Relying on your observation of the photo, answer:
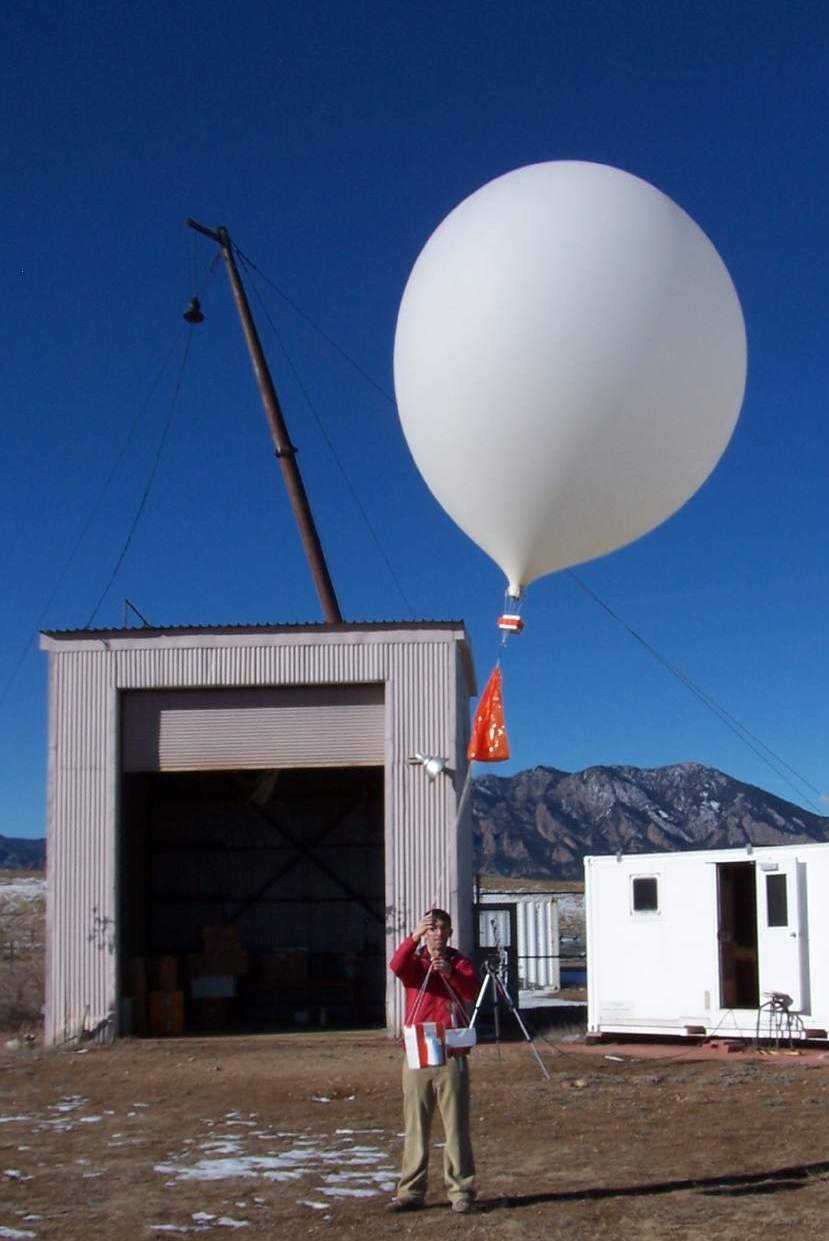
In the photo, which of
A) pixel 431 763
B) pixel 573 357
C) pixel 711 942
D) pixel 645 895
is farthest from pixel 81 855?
pixel 573 357

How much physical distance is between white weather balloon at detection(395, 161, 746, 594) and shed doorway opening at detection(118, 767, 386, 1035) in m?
15.0

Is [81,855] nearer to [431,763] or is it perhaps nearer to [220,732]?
[220,732]

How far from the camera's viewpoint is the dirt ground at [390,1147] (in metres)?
7.94

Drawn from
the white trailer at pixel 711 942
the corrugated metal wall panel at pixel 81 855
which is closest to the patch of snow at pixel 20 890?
the corrugated metal wall panel at pixel 81 855

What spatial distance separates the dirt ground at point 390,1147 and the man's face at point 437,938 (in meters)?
1.42

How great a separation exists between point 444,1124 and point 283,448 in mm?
17441

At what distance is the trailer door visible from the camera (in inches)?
631

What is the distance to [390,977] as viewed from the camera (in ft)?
62.5

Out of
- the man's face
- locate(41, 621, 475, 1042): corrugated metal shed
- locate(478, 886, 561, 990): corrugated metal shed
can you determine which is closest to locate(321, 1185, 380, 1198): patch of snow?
the man's face

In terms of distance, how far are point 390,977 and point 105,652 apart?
580 cm

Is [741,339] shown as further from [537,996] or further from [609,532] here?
[537,996]

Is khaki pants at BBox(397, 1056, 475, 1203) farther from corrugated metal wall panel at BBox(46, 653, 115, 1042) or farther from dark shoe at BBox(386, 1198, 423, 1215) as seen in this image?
corrugated metal wall panel at BBox(46, 653, 115, 1042)

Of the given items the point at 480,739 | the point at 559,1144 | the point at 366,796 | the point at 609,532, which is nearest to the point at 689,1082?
the point at 559,1144

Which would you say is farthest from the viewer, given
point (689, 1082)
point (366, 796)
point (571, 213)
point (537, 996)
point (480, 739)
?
point (537, 996)
